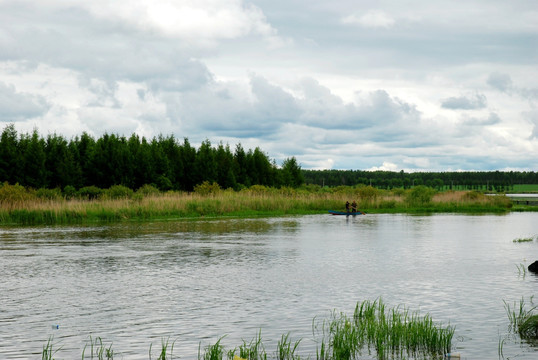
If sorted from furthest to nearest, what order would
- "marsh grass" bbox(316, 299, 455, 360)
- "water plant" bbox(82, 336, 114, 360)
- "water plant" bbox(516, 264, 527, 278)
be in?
"water plant" bbox(516, 264, 527, 278) → "marsh grass" bbox(316, 299, 455, 360) → "water plant" bbox(82, 336, 114, 360)

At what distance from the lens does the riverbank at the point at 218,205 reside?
1812 inches

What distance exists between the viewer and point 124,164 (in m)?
74.3

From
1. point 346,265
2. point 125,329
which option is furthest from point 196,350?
point 346,265

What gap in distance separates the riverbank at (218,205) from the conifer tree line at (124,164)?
1000 centimetres

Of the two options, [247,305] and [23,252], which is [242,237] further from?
[247,305]

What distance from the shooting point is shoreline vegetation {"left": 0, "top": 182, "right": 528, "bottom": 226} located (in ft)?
152

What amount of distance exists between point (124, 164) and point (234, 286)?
5889 centimetres

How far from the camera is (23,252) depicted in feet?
86.5

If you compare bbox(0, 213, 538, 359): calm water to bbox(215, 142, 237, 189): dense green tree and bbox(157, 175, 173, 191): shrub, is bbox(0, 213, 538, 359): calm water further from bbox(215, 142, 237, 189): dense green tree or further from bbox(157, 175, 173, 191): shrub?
bbox(215, 142, 237, 189): dense green tree

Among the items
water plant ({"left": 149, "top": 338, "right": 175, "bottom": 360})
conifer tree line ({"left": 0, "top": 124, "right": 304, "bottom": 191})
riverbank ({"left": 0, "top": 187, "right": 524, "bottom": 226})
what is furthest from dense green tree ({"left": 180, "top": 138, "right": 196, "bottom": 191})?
water plant ({"left": 149, "top": 338, "right": 175, "bottom": 360})

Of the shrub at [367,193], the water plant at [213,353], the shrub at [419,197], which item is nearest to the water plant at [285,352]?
the water plant at [213,353]

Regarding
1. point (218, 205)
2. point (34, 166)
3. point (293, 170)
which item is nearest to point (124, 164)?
point (34, 166)

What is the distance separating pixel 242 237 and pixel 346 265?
39.8ft

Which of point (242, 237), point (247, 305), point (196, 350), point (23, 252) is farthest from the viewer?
point (242, 237)
